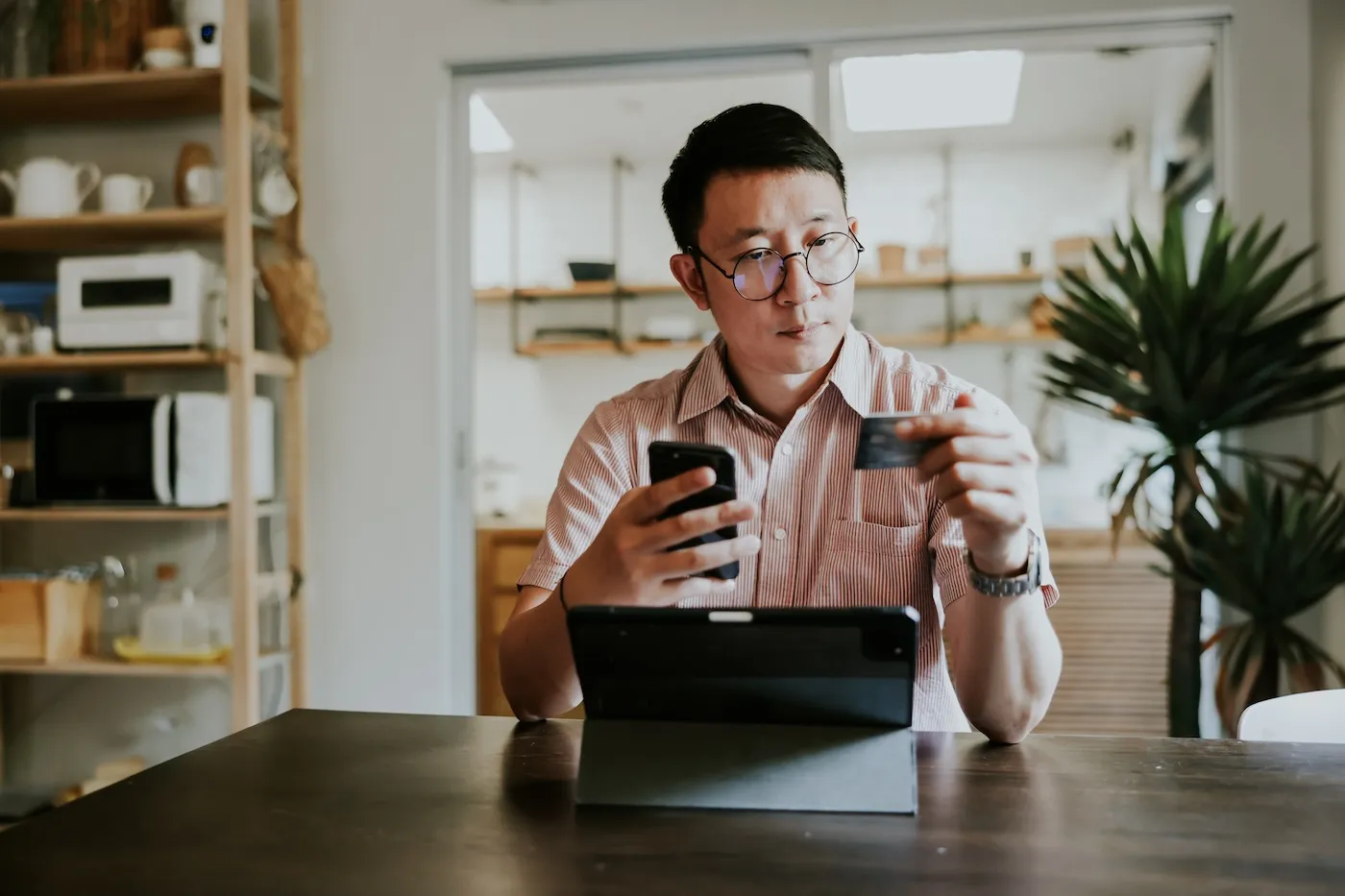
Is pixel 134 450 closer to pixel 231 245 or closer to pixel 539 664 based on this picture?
pixel 231 245

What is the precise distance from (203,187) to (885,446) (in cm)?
256

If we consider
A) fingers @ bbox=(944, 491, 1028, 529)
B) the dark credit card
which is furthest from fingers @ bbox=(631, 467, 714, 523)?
fingers @ bbox=(944, 491, 1028, 529)

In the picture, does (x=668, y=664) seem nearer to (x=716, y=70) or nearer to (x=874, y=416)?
(x=874, y=416)

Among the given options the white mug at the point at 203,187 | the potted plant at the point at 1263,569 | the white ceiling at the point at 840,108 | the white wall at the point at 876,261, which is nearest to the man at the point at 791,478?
the potted plant at the point at 1263,569

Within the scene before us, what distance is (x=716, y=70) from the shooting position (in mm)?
3043

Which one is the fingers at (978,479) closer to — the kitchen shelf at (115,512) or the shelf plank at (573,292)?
the kitchen shelf at (115,512)

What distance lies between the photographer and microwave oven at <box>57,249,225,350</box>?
2.84 meters

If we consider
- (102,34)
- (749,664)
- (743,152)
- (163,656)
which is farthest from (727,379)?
(102,34)

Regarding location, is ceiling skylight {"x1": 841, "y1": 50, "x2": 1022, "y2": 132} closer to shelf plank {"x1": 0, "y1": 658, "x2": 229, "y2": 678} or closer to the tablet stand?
shelf plank {"x1": 0, "y1": 658, "x2": 229, "y2": 678}

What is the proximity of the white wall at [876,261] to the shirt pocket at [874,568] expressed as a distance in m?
2.23

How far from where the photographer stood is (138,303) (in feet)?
Answer: 9.41

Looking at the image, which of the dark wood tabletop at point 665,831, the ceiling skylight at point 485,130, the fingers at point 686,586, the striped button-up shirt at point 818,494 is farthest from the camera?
the ceiling skylight at point 485,130

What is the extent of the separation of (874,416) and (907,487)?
472 mm

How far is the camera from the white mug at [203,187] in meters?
2.92
